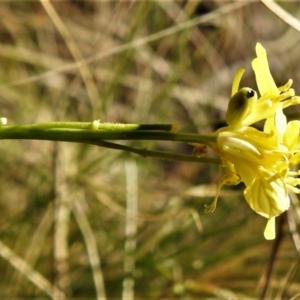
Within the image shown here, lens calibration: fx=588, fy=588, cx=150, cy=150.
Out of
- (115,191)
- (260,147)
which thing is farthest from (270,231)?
(115,191)

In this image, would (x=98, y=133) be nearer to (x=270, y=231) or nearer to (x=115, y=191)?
(x=270, y=231)

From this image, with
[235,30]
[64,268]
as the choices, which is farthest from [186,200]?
[235,30]

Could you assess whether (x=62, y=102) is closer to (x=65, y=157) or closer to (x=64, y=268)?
(x=65, y=157)

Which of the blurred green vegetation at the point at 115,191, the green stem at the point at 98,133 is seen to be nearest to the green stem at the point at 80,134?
the green stem at the point at 98,133

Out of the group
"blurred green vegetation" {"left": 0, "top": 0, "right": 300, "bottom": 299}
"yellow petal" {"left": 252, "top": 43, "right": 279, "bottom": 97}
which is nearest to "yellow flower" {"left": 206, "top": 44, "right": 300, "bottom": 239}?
"yellow petal" {"left": 252, "top": 43, "right": 279, "bottom": 97}

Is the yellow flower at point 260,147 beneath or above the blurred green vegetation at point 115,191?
beneath

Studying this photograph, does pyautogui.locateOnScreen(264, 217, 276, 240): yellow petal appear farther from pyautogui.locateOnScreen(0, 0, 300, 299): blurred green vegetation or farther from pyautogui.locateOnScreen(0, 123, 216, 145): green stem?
pyautogui.locateOnScreen(0, 0, 300, 299): blurred green vegetation

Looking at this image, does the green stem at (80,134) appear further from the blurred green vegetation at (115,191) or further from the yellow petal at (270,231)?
the blurred green vegetation at (115,191)
